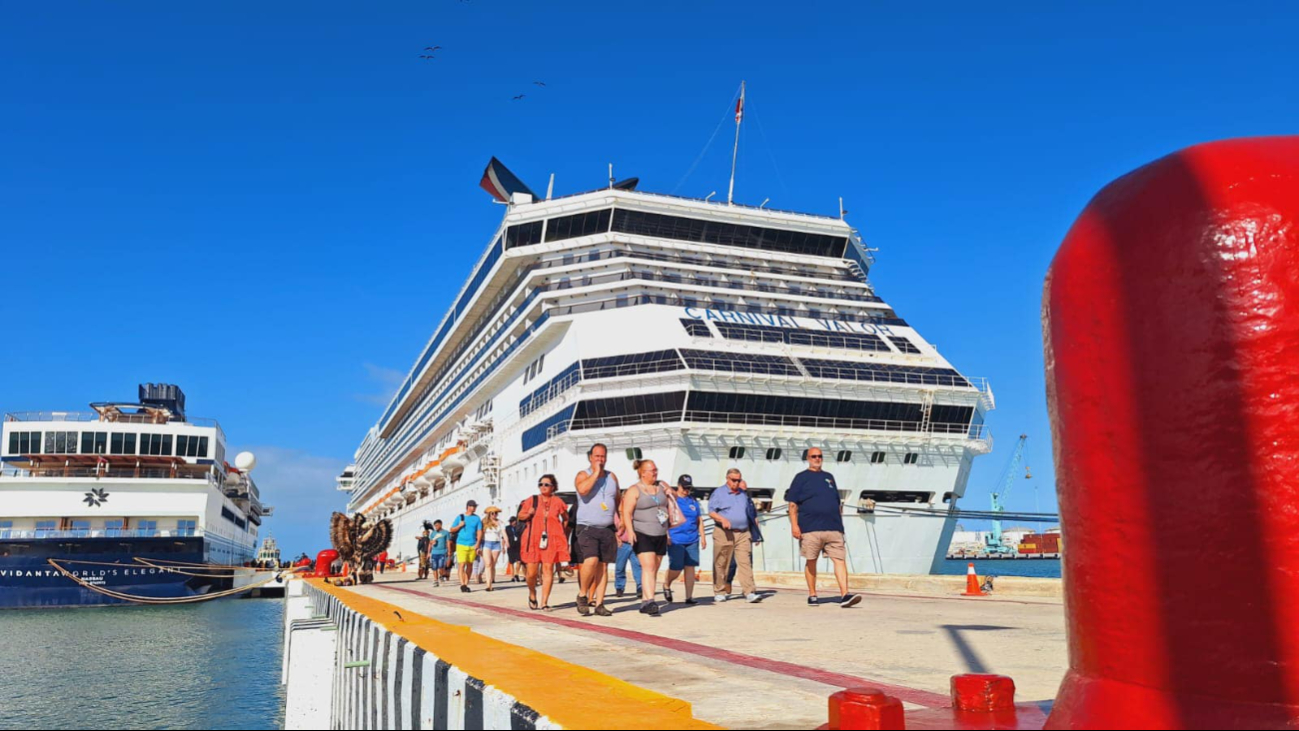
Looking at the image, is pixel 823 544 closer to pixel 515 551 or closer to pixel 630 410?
pixel 515 551

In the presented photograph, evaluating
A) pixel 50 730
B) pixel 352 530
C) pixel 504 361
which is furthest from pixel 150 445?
pixel 50 730

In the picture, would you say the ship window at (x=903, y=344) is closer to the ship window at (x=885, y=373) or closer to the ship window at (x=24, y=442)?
the ship window at (x=885, y=373)

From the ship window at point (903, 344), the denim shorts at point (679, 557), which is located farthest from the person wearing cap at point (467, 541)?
the ship window at point (903, 344)

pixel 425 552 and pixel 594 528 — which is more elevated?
pixel 594 528

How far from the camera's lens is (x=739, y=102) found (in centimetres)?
3728

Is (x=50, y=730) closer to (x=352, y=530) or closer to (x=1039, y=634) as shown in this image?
(x=1039, y=634)

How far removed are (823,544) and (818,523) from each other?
0.24 m

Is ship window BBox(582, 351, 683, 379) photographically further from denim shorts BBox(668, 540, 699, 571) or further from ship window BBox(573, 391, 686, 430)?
denim shorts BBox(668, 540, 699, 571)

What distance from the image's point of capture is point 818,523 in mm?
9922

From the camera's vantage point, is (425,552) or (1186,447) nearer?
(1186,447)

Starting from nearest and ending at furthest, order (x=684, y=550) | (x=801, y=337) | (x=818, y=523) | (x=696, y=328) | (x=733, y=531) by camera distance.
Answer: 1. (x=818, y=523)
2. (x=733, y=531)
3. (x=684, y=550)
4. (x=696, y=328)
5. (x=801, y=337)

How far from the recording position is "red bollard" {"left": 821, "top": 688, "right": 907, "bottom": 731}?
76.4 inches

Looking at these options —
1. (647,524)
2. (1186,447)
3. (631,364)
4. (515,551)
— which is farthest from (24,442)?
(1186,447)

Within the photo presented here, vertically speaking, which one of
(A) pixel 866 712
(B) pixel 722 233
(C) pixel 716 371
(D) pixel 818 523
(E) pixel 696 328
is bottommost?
(A) pixel 866 712
